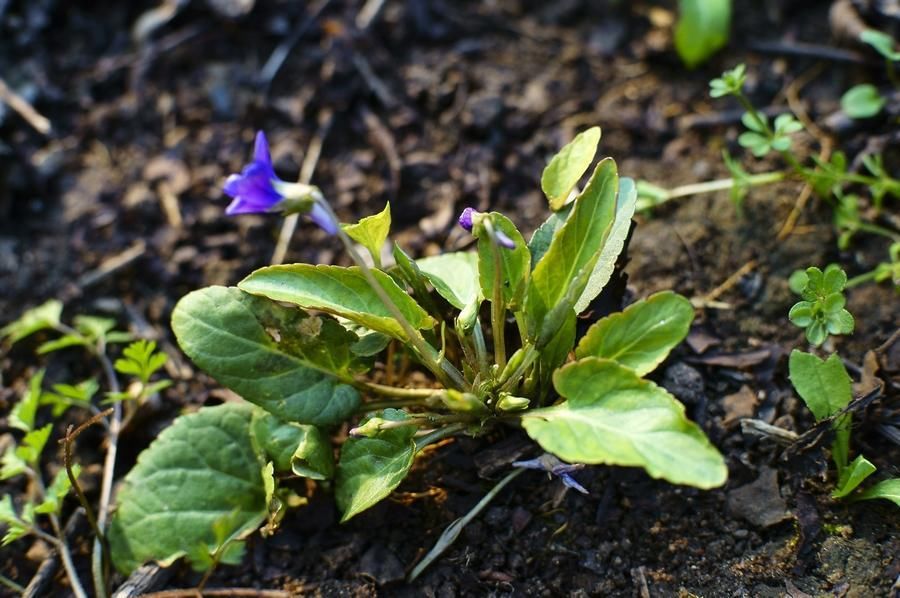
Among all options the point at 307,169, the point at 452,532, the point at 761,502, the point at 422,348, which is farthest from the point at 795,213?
the point at 307,169

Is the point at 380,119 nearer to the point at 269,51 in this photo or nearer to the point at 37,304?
the point at 269,51

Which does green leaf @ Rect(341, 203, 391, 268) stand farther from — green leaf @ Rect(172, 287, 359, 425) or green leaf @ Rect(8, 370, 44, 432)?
green leaf @ Rect(8, 370, 44, 432)

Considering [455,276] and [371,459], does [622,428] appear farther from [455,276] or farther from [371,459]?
[455,276]

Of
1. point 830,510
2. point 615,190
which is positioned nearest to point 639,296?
point 615,190

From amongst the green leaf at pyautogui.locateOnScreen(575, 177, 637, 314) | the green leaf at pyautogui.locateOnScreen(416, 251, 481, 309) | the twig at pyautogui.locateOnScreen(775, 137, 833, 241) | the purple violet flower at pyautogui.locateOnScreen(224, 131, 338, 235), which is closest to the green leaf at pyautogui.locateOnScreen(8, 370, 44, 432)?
the purple violet flower at pyautogui.locateOnScreen(224, 131, 338, 235)

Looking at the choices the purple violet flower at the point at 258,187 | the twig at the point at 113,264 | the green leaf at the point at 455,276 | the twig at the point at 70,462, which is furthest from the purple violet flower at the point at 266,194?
the twig at the point at 113,264

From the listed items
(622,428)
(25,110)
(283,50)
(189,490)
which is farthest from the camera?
(283,50)
